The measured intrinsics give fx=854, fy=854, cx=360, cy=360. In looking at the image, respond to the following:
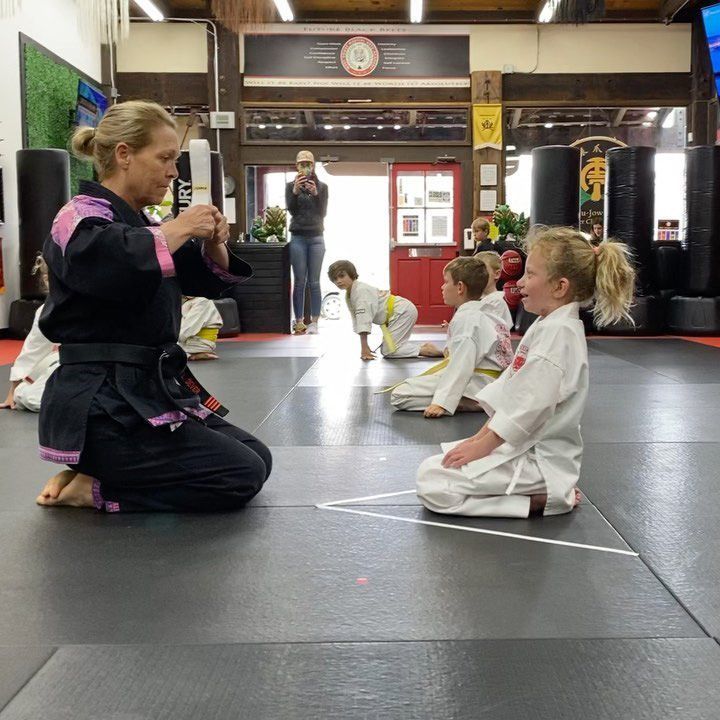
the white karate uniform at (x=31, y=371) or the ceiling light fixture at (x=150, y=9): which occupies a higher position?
the ceiling light fixture at (x=150, y=9)

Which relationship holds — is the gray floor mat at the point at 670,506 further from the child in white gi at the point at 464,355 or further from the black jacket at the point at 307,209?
the black jacket at the point at 307,209

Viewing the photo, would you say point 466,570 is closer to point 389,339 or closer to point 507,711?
point 507,711

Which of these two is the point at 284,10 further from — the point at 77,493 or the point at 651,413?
the point at 77,493

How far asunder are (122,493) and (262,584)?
698 mm

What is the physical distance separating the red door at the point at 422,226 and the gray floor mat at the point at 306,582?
340 inches

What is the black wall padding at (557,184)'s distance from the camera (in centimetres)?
797

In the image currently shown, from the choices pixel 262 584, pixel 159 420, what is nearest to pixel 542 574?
pixel 262 584

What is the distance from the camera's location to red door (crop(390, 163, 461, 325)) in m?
10.7

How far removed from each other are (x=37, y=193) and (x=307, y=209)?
253 centimetres

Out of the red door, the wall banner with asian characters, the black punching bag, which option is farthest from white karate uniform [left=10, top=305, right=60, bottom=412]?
the wall banner with asian characters

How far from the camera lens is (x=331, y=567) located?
184 centimetres

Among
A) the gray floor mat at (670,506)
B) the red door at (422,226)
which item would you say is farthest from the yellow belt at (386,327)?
the red door at (422,226)

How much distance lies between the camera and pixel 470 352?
11.9 feet

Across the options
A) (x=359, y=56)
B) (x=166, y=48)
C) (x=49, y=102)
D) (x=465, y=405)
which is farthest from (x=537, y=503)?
(x=166, y=48)
